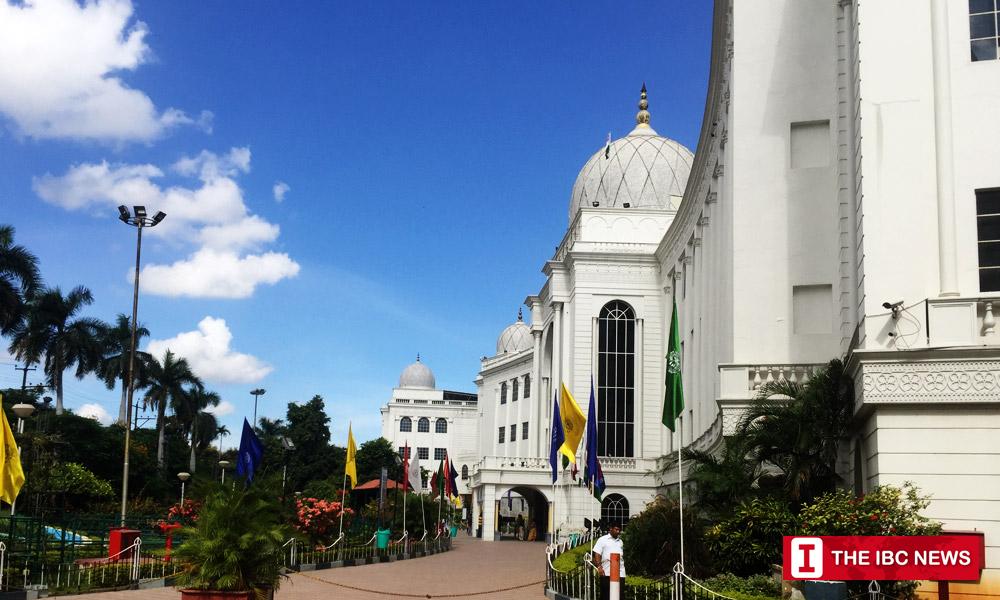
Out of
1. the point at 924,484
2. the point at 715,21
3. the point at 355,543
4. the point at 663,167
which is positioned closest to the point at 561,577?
the point at 924,484

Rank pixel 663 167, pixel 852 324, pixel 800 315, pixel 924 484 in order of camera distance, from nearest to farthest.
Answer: pixel 924 484
pixel 852 324
pixel 800 315
pixel 663 167

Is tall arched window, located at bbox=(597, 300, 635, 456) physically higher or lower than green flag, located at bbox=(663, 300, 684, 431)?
higher

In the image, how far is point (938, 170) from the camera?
19.2m

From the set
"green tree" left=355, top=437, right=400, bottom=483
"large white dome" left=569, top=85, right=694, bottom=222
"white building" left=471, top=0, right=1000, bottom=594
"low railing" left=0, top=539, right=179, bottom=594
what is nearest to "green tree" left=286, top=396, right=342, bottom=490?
"green tree" left=355, top=437, right=400, bottom=483

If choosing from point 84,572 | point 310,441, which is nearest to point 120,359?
point 310,441

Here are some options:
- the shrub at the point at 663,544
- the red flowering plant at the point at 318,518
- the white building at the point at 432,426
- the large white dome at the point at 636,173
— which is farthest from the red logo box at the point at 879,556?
the white building at the point at 432,426

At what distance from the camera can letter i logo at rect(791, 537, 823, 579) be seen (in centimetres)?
1064

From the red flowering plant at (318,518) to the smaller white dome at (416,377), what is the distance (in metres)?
81.1

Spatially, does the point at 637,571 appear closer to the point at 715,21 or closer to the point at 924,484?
the point at 924,484

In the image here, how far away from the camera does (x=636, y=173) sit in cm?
6031

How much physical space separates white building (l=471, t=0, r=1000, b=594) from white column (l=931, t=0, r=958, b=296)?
0.03m

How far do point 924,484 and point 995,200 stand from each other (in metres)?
5.36

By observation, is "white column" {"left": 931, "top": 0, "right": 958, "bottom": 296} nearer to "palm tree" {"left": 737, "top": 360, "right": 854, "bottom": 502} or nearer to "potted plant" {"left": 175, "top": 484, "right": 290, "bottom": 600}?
"palm tree" {"left": 737, "top": 360, "right": 854, "bottom": 502}

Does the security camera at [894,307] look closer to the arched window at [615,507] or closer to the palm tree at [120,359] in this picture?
the arched window at [615,507]
